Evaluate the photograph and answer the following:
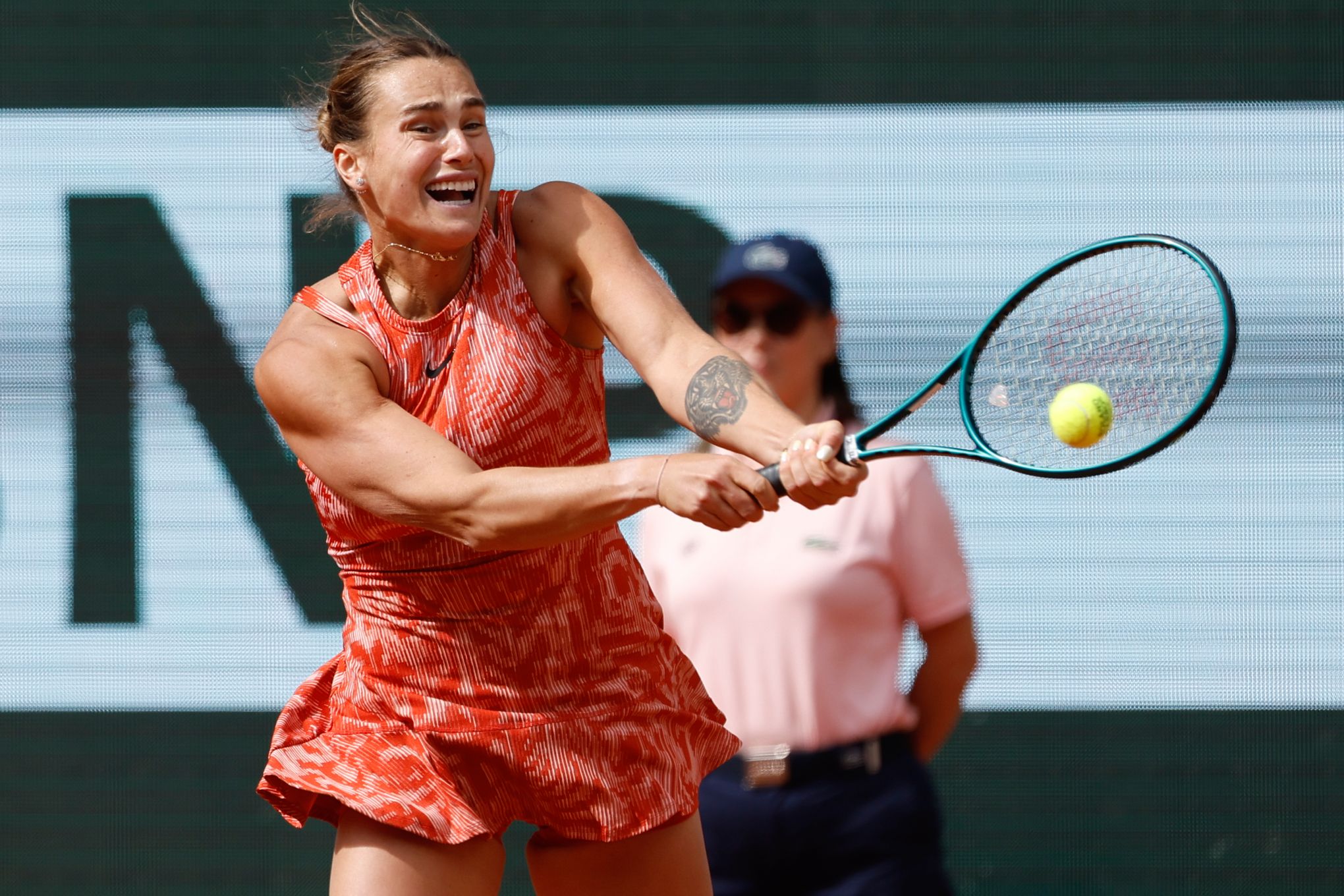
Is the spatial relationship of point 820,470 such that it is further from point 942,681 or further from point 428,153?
point 942,681

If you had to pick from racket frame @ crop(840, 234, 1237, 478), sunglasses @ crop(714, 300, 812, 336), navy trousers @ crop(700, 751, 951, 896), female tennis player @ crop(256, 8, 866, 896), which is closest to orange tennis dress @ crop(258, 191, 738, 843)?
female tennis player @ crop(256, 8, 866, 896)

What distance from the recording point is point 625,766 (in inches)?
77.5

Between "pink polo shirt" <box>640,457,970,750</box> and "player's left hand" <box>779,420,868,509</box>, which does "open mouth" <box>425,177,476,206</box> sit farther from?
"pink polo shirt" <box>640,457,970,750</box>

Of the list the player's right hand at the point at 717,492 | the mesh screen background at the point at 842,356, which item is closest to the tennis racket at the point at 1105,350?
the player's right hand at the point at 717,492

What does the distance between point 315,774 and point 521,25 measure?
2.02m

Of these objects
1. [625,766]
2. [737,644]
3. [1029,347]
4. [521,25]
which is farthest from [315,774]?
[521,25]

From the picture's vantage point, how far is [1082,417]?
183 cm

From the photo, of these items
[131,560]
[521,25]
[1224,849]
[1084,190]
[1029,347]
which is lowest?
[1224,849]

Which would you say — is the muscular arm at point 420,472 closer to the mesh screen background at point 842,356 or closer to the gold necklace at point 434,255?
the gold necklace at point 434,255

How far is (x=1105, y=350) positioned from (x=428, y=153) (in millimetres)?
930

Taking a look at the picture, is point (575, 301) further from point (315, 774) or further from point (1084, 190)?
point (1084, 190)

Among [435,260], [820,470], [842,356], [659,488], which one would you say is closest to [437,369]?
[435,260]

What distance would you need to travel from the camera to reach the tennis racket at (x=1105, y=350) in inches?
79.3

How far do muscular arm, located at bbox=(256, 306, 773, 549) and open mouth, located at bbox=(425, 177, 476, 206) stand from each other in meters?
0.19
